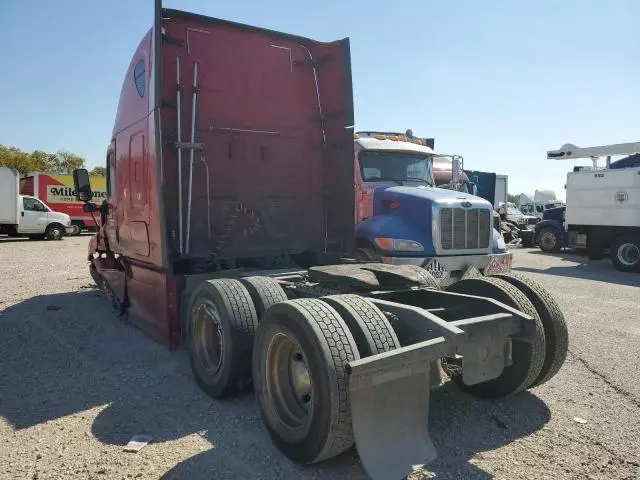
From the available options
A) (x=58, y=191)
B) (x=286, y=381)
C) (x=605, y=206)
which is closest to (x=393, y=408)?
(x=286, y=381)

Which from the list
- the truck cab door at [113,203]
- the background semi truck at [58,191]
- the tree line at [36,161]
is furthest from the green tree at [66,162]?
the truck cab door at [113,203]

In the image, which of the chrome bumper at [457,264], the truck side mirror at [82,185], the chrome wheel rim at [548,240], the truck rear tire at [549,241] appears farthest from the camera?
the chrome wheel rim at [548,240]

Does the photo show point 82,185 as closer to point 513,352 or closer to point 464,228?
point 464,228

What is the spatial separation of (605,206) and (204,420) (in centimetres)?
1488

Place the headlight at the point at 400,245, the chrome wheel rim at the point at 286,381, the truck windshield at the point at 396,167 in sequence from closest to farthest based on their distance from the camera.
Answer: the chrome wheel rim at the point at 286,381
the headlight at the point at 400,245
the truck windshield at the point at 396,167

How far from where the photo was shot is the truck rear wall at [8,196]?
2156 cm

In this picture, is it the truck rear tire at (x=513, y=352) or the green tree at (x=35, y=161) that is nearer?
the truck rear tire at (x=513, y=352)

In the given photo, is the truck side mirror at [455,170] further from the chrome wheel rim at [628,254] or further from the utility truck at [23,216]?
the utility truck at [23,216]

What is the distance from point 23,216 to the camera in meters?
22.7

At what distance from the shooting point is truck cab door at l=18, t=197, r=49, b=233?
22.7 m

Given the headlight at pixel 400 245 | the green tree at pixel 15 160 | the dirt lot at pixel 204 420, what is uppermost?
the green tree at pixel 15 160

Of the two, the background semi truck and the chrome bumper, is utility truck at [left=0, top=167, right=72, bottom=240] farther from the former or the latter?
the chrome bumper

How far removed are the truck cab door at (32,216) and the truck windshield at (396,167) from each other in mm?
20258

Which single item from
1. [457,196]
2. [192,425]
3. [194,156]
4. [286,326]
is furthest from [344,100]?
[192,425]
